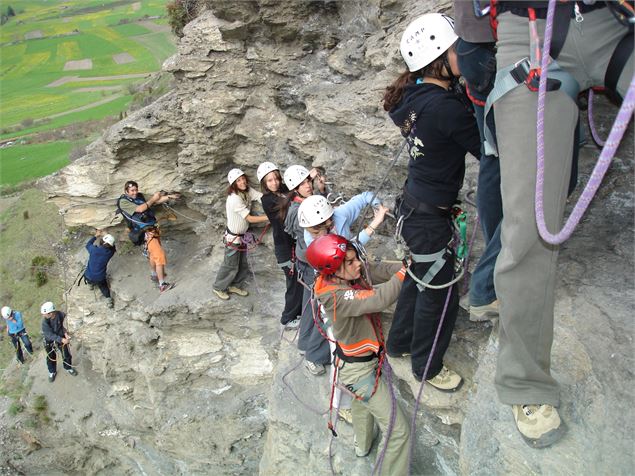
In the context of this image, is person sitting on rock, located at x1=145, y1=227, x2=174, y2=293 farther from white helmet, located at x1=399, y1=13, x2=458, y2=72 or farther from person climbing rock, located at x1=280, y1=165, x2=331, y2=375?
white helmet, located at x1=399, y1=13, x2=458, y2=72

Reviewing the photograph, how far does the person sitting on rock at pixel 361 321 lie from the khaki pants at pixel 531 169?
1617mm

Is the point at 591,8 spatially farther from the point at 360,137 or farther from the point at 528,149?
the point at 360,137

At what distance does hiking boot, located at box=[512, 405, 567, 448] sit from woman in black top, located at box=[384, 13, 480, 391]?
4.36ft

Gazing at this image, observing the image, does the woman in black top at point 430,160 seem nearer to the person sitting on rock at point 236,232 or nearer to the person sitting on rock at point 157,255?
the person sitting on rock at point 236,232

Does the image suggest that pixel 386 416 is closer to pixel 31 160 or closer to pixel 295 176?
pixel 295 176

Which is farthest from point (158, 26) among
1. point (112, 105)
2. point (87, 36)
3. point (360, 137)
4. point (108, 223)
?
point (360, 137)

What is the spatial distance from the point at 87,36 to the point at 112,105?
92.6 ft

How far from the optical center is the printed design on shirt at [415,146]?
3.63 m

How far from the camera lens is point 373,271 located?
4.79m

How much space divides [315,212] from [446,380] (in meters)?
2.12

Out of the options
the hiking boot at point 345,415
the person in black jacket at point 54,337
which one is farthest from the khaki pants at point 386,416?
the person in black jacket at point 54,337

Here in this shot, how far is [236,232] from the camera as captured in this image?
7625 millimetres

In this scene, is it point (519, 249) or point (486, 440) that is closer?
point (519, 249)

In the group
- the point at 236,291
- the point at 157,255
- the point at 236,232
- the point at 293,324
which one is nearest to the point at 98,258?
the point at 157,255
